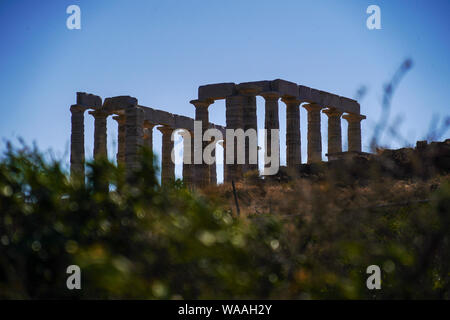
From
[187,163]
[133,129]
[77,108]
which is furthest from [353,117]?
[77,108]

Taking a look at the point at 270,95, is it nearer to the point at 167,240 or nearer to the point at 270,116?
the point at 270,116

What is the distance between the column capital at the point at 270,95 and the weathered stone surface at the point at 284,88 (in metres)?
0.21

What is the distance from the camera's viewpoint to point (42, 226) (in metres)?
4.90

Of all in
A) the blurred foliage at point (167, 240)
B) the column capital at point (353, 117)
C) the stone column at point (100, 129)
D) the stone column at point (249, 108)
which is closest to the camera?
the blurred foliage at point (167, 240)

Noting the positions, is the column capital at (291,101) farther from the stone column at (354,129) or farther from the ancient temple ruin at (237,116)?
the stone column at (354,129)

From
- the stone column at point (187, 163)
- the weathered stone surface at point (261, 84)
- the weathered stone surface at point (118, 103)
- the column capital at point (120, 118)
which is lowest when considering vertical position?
the stone column at point (187, 163)

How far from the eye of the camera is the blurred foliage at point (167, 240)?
436 cm

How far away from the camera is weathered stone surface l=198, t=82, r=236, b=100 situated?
30.8 metres

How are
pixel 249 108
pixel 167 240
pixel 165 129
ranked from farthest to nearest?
1. pixel 165 129
2. pixel 249 108
3. pixel 167 240

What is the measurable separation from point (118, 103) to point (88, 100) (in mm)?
1827

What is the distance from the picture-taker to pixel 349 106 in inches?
1394

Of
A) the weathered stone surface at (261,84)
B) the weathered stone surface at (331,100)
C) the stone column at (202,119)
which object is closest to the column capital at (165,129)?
the stone column at (202,119)

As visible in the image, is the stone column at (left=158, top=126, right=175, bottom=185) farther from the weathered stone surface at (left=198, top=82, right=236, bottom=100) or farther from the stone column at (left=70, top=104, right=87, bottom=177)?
the weathered stone surface at (left=198, top=82, right=236, bottom=100)
